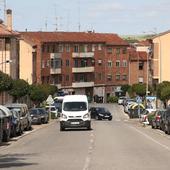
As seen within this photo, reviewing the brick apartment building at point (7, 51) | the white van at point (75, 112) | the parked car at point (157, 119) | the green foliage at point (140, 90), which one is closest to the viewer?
the white van at point (75, 112)

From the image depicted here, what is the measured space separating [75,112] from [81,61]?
309 feet

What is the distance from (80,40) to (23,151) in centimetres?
11094

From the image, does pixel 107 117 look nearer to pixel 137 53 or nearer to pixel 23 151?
pixel 23 151

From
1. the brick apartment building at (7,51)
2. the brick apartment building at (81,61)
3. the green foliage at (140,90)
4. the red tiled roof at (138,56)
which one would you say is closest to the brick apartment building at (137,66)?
the red tiled roof at (138,56)

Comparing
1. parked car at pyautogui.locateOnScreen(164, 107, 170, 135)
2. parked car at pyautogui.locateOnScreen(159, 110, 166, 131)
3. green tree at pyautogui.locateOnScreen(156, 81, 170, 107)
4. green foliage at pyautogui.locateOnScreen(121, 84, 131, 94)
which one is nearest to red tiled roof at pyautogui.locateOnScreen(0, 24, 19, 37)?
green tree at pyautogui.locateOnScreen(156, 81, 170, 107)

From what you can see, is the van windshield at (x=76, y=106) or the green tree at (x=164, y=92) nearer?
the van windshield at (x=76, y=106)

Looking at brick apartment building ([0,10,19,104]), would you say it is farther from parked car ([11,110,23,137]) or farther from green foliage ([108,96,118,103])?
green foliage ([108,96,118,103])

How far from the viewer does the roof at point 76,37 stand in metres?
130

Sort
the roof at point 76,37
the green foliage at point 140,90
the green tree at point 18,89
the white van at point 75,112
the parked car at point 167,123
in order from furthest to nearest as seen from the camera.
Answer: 1. the roof at point 76,37
2. the green foliage at point 140,90
3. the green tree at point 18,89
4. the white van at point 75,112
5. the parked car at point 167,123

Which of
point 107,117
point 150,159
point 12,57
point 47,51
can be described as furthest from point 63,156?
point 47,51

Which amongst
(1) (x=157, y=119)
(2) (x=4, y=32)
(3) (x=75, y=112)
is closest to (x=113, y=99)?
(2) (x=4, y=32)

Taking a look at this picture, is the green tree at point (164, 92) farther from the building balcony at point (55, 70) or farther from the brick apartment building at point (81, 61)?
the building balcony at point (55, 70)

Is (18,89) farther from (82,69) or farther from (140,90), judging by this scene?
(82,69)

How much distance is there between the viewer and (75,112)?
43438 mm
